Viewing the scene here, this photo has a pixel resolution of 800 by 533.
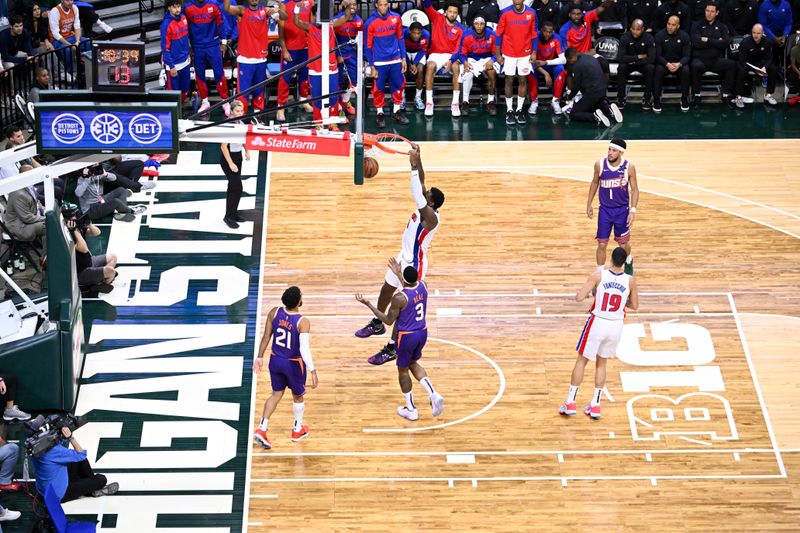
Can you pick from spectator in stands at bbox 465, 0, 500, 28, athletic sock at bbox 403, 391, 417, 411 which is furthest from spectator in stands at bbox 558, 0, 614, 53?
athletic sock at bbox 403, 391, 417, 411

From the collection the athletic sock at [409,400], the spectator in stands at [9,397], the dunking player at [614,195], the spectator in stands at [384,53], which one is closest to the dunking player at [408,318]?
the athletic sock at [409,400]

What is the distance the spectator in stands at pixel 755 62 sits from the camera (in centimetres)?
2094

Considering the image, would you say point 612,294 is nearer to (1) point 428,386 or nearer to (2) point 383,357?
(1) point 428,386

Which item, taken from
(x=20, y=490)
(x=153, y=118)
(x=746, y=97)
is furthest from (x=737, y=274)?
(x=20, y=490)

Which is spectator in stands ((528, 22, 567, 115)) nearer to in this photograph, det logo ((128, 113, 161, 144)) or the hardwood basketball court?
the hardwood basketball court

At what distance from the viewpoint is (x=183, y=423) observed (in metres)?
13.3

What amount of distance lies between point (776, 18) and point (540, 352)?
997 cm

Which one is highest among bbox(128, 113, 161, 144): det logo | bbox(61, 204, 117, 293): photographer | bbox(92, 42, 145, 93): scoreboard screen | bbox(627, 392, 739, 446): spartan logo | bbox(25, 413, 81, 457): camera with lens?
bbox(92, 42, 145, 93): scoreboard screen

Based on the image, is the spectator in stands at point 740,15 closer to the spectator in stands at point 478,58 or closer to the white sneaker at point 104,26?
the spectator in stands at point 478,58

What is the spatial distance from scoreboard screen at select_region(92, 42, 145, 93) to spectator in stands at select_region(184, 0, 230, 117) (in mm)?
7706

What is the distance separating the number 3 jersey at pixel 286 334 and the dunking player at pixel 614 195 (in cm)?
459

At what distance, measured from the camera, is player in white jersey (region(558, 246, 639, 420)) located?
41.2 feet

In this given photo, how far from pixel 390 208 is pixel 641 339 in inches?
171

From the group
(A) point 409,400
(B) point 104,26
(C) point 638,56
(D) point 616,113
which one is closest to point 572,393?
(A) point 409,400
